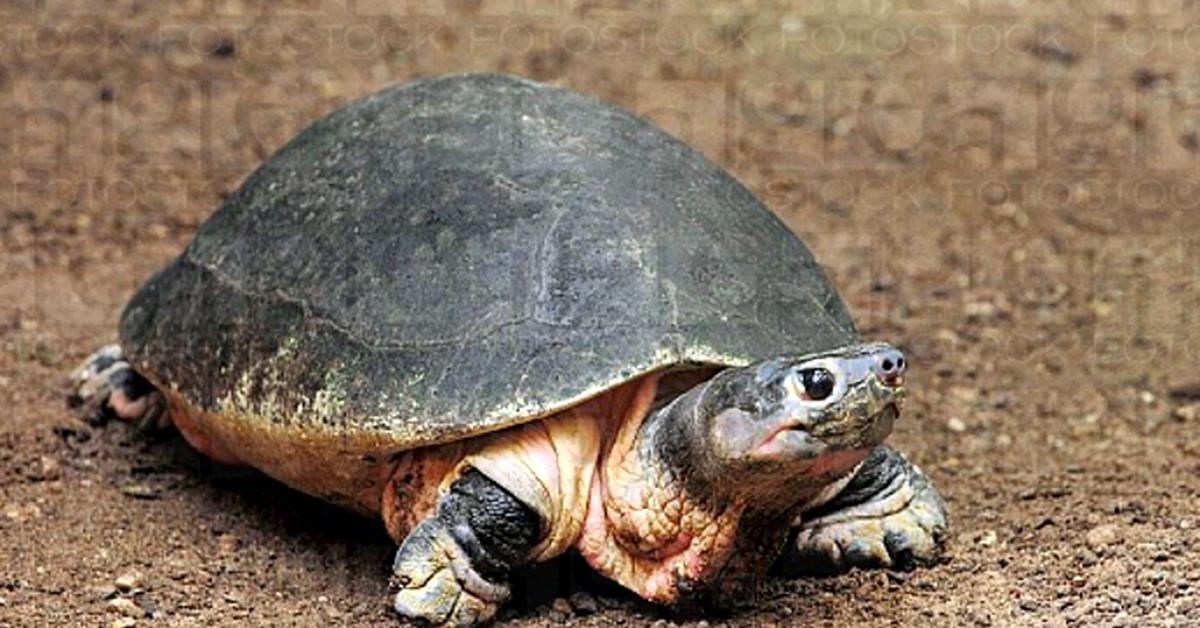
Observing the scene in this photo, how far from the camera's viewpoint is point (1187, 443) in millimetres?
5695

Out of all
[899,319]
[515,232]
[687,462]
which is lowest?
[899,319]

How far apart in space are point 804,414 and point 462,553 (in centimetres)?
89

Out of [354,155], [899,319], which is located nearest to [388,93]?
[354,155]

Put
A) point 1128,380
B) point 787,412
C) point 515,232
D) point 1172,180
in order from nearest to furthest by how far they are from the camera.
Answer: point 787,412 < point 515,232 < point 1128,380 < point 1172,180

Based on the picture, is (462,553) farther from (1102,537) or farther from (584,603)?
(1102,537)

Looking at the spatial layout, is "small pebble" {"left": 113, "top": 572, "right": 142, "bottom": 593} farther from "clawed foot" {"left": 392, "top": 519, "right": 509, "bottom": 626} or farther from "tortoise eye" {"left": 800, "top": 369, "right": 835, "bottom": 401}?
"tortoise eye" {"left": 800, "top": 369, "right": 835, "bottom": 401}

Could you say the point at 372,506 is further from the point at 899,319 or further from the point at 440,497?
the point at 899,319

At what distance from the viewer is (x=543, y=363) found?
170 inches

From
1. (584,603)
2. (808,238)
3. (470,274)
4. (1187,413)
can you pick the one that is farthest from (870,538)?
(808,238)

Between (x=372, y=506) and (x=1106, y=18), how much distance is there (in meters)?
5.79

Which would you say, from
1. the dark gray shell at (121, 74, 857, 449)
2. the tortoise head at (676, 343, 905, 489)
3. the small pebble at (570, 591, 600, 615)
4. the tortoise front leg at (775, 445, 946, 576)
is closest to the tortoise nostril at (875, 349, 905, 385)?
the tortoise head at (676, 343, 905, 489)

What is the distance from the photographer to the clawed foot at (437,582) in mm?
4371

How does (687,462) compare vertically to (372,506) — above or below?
above

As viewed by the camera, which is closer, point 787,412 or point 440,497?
point 787,412
